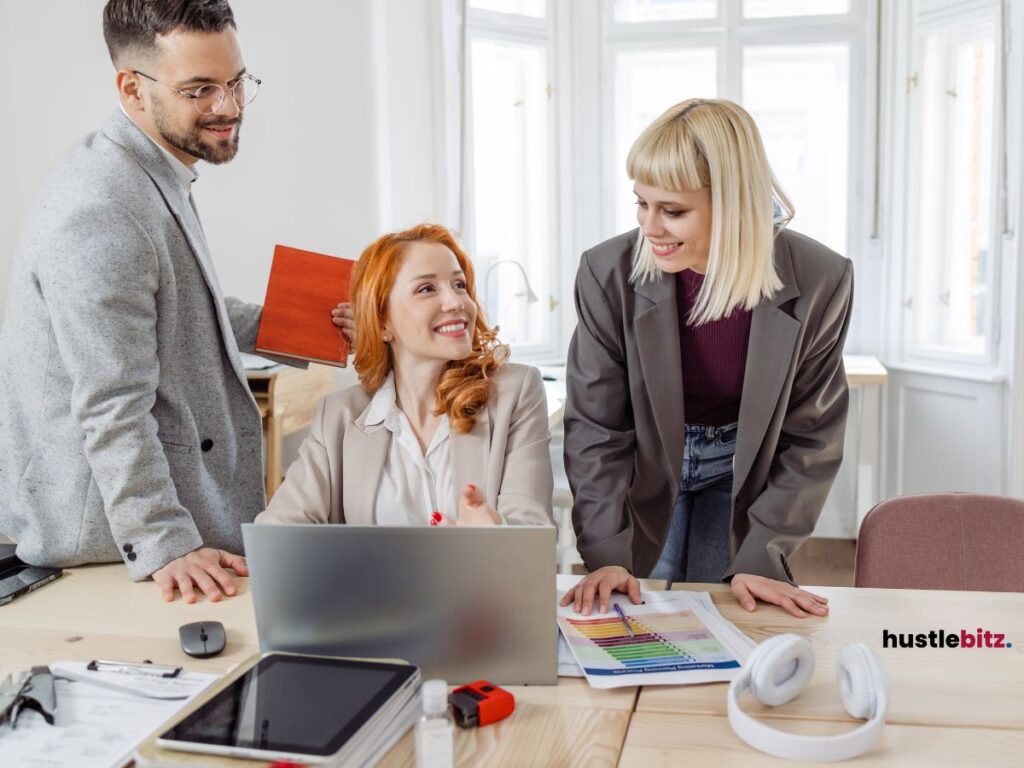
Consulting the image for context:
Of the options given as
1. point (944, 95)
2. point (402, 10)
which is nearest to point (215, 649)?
point (402, 10)

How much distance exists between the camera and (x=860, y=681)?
1076 mm

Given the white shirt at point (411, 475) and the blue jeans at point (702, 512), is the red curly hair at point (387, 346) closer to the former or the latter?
the white shirt at point (411, 475)

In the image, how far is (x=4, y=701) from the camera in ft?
3.62

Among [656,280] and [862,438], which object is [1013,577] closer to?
[656,280]

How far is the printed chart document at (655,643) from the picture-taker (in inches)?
47.1

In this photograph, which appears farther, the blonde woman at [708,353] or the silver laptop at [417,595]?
the blonde woman at [708,353]

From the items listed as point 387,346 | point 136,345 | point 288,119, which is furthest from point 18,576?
point 288,119

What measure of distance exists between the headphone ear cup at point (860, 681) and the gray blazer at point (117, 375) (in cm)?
98

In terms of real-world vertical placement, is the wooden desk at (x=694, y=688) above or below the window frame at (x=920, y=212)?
below

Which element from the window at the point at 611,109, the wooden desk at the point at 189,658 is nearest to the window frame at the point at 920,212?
the window at the point at 611,109

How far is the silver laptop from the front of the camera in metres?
1.11

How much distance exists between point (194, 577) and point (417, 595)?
523 mm

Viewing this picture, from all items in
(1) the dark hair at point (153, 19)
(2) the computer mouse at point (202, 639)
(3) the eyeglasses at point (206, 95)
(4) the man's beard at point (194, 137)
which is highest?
(1) the dark hair at point (153, 19)

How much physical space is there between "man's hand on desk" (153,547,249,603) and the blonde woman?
0.56m
